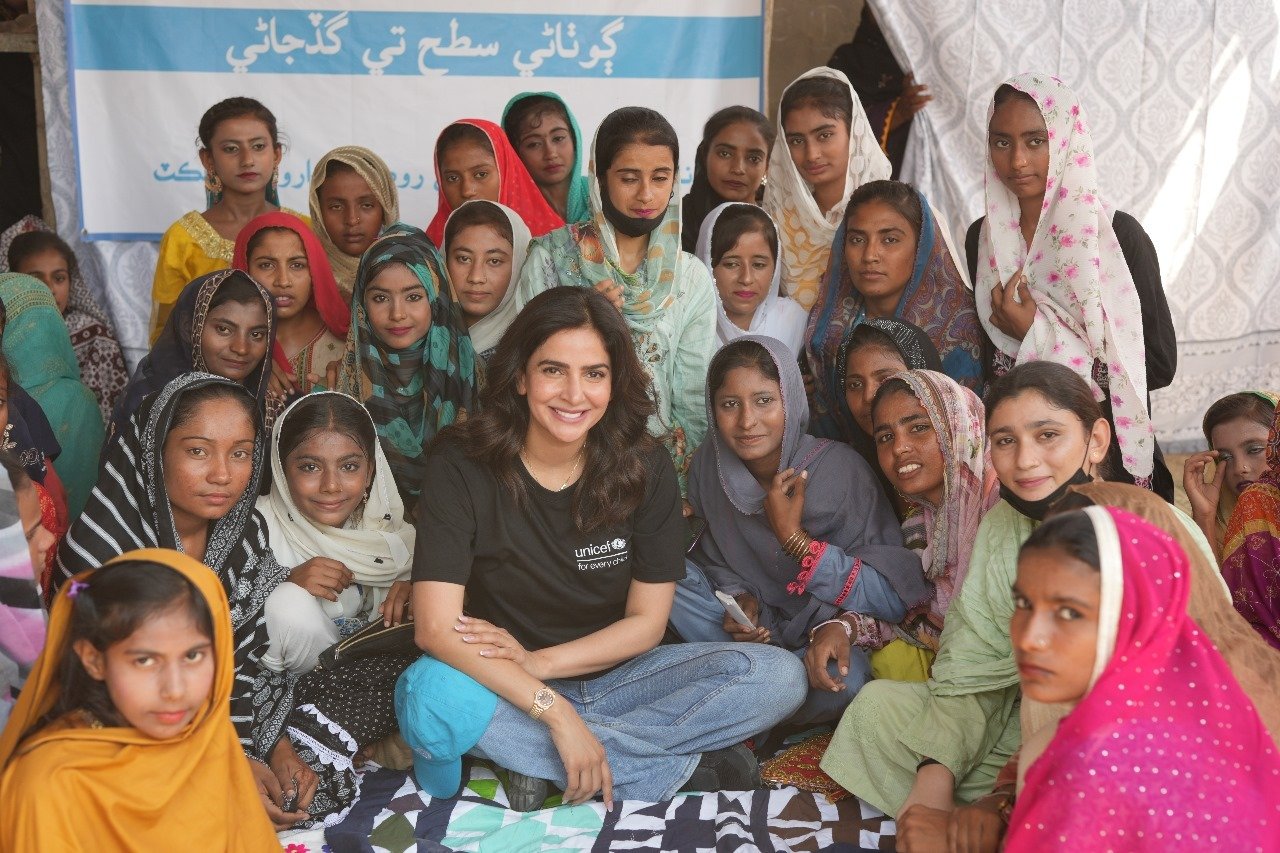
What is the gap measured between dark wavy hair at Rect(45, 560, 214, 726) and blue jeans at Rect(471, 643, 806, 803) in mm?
900

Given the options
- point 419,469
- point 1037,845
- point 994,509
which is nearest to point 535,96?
point 419,469

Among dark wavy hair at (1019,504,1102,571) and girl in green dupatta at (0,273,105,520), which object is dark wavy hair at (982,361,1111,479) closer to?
dark wavy hair at (1019,504,1102,571)

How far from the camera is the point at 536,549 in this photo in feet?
9.66

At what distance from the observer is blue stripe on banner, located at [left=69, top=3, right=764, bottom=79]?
5102 millimetres

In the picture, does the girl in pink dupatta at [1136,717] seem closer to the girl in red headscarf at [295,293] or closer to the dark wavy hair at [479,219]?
the dark wavy hair at [479,219]

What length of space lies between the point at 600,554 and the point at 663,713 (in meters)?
0.41

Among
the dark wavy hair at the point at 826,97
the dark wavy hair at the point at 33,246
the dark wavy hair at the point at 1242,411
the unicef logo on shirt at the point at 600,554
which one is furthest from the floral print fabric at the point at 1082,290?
the dark wavy hair at the point at 33,246

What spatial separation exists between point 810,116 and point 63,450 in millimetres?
2662

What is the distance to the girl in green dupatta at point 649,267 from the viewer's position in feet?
11.7

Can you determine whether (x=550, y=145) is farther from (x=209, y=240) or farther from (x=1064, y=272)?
(x=1064, y=272)

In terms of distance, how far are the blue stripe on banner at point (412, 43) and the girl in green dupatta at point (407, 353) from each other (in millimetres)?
1854

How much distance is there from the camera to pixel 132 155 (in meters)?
5.18

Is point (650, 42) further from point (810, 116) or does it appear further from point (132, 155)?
point (132, 155)

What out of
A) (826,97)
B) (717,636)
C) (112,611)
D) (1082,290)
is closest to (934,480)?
(717,636)
